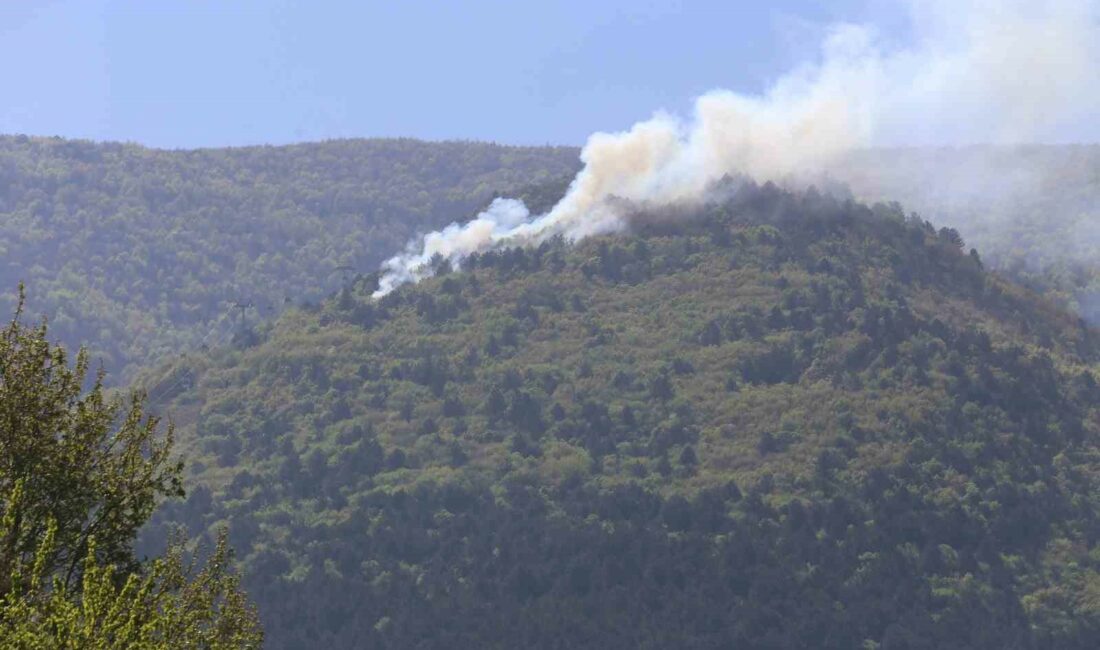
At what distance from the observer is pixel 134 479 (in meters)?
50.7

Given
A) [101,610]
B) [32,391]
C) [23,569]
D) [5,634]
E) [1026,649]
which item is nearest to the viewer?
[5,634]

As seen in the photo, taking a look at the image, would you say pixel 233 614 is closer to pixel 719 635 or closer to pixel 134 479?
pixel 134 479

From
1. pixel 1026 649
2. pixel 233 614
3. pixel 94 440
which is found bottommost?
pixel 1026 649

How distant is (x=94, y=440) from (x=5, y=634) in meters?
11.4

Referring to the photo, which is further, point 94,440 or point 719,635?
point 719,635

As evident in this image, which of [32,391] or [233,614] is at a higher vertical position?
[32,391]

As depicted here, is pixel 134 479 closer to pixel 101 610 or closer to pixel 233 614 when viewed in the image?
pixel 233 614

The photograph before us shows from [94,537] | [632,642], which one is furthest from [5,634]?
[632,642]

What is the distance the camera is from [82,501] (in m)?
49.5

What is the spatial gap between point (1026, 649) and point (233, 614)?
15681cm

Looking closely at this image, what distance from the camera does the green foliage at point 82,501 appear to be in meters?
45.3

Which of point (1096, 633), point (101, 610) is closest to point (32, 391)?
point (101, 610)

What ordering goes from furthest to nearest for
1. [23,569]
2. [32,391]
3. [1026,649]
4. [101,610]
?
[1026,649], [32,391], [23,569], [101,610]

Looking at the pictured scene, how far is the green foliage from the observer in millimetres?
45312
